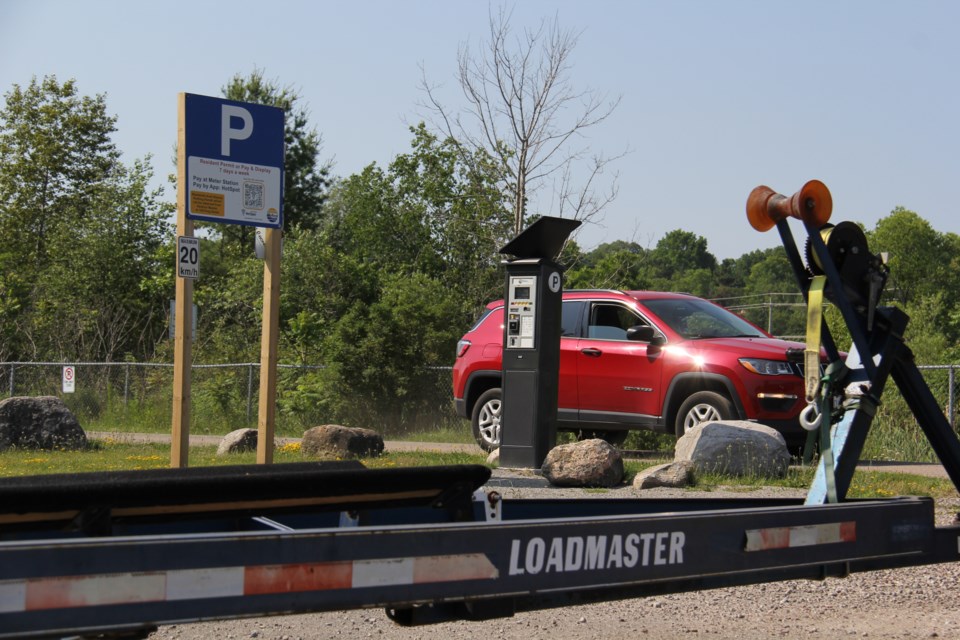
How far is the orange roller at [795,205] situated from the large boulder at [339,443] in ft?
32.7

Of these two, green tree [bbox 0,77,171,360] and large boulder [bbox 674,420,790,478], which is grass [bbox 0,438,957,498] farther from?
green tree [bbox 0,77,171,360]

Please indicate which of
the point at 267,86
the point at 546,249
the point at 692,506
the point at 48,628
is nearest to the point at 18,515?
the point at 48,628

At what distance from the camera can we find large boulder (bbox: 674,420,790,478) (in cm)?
1093

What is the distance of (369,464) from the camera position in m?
12.9

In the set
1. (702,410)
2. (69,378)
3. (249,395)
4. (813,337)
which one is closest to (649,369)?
(702,410)

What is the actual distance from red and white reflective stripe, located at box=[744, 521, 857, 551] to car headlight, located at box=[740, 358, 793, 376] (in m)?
8.80

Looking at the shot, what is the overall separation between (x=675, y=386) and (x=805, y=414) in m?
8.75

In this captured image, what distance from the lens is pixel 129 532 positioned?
3.36m

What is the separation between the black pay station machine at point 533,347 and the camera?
12.4 m

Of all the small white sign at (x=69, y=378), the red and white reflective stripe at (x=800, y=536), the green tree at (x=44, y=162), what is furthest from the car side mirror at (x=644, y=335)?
the green tree at (x=44, y=162)

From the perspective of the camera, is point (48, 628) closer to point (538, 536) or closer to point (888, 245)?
point (538, 536)

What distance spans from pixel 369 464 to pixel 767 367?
15.4 ft

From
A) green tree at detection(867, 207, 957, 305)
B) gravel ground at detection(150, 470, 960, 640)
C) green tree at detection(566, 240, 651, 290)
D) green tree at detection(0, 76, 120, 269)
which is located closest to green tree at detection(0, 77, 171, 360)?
green tree at detection(0, 76, 120, 269)

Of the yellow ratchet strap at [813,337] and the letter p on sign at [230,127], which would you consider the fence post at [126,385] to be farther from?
the yellow ratchet strap at [813,337]
